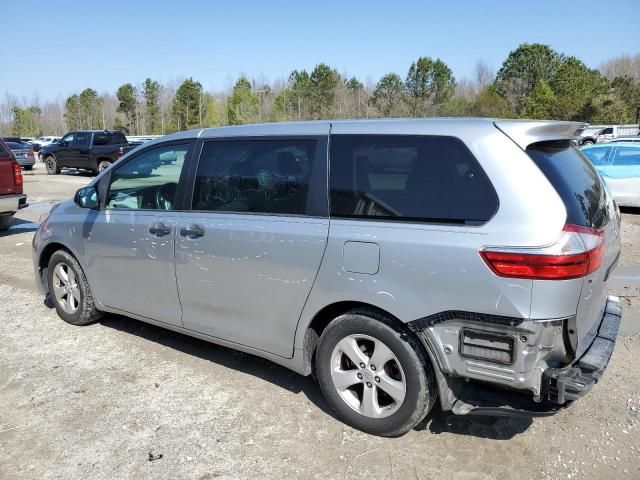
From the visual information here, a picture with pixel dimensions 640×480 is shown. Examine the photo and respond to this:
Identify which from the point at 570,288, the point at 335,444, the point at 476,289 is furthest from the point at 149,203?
the point at 570,288

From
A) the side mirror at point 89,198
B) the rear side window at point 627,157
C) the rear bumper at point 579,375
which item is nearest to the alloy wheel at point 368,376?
the rear bumper at point 579,375

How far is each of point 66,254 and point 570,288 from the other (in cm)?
426

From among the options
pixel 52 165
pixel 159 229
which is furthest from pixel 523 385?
pixel 52 165

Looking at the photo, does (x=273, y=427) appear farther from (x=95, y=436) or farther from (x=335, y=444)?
(x=95, y=436)

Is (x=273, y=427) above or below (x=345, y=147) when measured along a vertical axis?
below

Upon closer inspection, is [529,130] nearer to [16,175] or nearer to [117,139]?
[16,175]

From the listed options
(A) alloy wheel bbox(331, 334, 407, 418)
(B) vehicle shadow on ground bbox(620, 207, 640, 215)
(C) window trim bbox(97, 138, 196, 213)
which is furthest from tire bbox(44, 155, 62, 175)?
(A) alloy wheel bbox(331, 334, 407, 418)

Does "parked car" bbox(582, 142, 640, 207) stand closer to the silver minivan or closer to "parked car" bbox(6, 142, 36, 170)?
the silver minivan

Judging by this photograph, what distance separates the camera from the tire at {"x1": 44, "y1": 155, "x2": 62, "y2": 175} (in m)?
23.2

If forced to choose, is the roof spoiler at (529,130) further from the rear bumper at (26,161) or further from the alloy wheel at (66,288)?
the rear bumper at (26,161)

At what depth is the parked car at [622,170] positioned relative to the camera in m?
11.7

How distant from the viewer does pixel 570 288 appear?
256 centimetres

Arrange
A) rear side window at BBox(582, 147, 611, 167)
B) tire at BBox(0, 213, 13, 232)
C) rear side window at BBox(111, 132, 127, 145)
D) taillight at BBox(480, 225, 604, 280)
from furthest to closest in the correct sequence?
rear side window at BBox(111, 132, 127, 145) → rear side window at BBox(582, 147, 611, 167) → tire at BBox(0, 213, 13, 232) → taillight at BBox(480, 225, 604, 280)

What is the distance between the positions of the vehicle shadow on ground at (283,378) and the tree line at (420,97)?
33.4 meters
